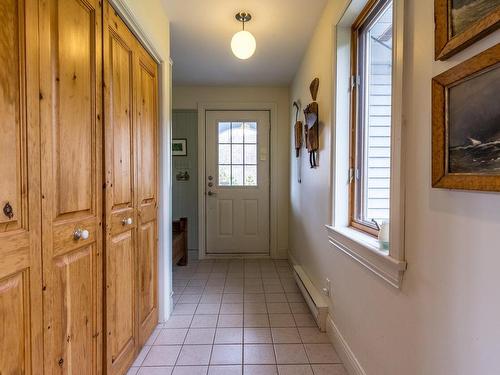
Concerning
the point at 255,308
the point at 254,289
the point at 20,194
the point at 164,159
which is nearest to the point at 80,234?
the point at 20,194

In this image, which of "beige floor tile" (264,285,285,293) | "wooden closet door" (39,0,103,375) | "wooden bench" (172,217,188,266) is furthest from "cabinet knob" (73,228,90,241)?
"wooden bench" (172,217,188,266)

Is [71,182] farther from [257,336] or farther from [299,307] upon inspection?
[299,307]

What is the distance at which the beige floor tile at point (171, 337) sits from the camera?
1931 millimetres

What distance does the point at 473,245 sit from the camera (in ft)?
2.48

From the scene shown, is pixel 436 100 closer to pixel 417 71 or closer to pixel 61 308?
pixel 417 71

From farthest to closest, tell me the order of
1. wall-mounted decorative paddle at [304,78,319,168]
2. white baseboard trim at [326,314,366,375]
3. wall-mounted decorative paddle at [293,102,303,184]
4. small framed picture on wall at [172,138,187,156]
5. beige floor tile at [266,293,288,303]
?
small framed picture on wall at [172,138,187,156], wall-mounted decorative paddle at [293,102,303,184], beige floor tile at [266,293,288,303], wall-mounted decorative paddle at [304,78,319,168], white baseboard trim at [326,314,366,375]

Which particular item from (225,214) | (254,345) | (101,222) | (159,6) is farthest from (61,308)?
(225,214)

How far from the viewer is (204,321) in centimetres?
221

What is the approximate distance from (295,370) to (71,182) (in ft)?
4.94

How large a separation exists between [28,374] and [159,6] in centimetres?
219

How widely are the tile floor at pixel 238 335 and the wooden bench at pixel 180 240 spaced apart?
15.2 inches

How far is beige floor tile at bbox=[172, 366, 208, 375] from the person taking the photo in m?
1.63

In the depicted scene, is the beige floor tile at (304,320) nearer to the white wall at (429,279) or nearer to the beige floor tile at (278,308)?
the beige floor tile at (278,308)

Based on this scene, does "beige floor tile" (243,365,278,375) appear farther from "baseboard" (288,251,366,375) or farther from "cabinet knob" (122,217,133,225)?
"cabinet knob" (122,217,133,225)
